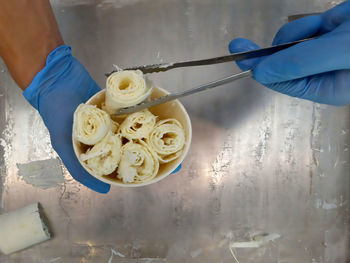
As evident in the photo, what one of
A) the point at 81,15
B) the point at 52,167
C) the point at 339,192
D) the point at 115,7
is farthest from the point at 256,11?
the point at 52,167

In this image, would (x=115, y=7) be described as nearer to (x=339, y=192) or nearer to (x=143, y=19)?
(x=143, y=19)

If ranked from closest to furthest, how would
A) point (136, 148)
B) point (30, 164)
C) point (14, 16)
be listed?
1. point (136, 148)
2. point (14, 16)
3. point (30, 164)

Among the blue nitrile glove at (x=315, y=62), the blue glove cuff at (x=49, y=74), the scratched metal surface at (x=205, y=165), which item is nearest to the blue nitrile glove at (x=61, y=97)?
the blue glove cuff at (x=49, y=74)

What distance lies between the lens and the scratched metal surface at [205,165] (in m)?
1.18

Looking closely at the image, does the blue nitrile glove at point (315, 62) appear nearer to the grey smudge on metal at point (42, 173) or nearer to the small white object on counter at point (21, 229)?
the grey smudge on metal at point (42, 173)

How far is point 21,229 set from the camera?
1097mm

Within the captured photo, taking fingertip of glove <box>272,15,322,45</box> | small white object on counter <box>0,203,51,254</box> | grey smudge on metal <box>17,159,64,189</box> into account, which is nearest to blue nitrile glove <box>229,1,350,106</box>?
fingertip of glove <box>272,15,322,45</box>

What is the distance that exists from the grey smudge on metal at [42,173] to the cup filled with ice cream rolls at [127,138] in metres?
0.56

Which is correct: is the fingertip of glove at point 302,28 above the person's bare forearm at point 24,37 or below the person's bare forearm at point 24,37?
below

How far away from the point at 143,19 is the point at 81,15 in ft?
0.99

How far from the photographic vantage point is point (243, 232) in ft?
3.92

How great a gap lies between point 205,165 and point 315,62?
64 centimetres

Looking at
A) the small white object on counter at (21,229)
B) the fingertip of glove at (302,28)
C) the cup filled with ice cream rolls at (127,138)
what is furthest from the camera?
the small white object on counter at (21,229)

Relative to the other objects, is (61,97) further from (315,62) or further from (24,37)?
(315,62)
